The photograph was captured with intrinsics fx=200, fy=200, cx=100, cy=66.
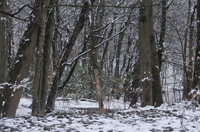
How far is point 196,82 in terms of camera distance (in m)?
6.71

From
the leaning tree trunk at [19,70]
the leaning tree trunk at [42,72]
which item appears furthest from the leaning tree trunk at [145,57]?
the leaning tree trunk at [19,70]

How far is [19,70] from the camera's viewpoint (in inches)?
217

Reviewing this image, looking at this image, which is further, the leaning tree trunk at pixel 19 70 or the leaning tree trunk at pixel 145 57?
the leaning tree trunk at pixel 145 57

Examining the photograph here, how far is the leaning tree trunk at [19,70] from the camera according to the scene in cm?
530

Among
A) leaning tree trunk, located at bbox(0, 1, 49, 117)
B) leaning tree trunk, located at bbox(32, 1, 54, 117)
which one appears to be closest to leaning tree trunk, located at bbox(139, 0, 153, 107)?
leaning tree trunk, located at bbox(32, 1, 54, 117)

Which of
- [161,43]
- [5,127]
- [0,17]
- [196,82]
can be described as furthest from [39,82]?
[161,43]

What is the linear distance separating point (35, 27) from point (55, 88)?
10.2 feet

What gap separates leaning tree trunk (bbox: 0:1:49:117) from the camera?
530 cm

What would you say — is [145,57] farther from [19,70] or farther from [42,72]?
[19,70]

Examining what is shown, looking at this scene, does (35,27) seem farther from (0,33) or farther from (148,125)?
(148,125)

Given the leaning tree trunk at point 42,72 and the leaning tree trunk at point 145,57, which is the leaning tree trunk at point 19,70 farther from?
the leaning tree trunk at point 145,57

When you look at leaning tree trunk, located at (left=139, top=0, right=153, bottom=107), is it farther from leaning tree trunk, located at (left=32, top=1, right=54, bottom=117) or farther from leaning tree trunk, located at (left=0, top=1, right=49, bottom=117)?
leaning tree trunk, located at (left=0, top=1, right=49, bottom=117)

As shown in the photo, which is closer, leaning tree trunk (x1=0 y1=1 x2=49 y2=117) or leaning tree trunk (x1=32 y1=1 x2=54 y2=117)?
leaning tree trunk (x1=0 y1=1 x2=49 y2=117)

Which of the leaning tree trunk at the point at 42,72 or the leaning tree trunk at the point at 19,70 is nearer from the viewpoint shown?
the leaning tree trunk at the point at 19,70
